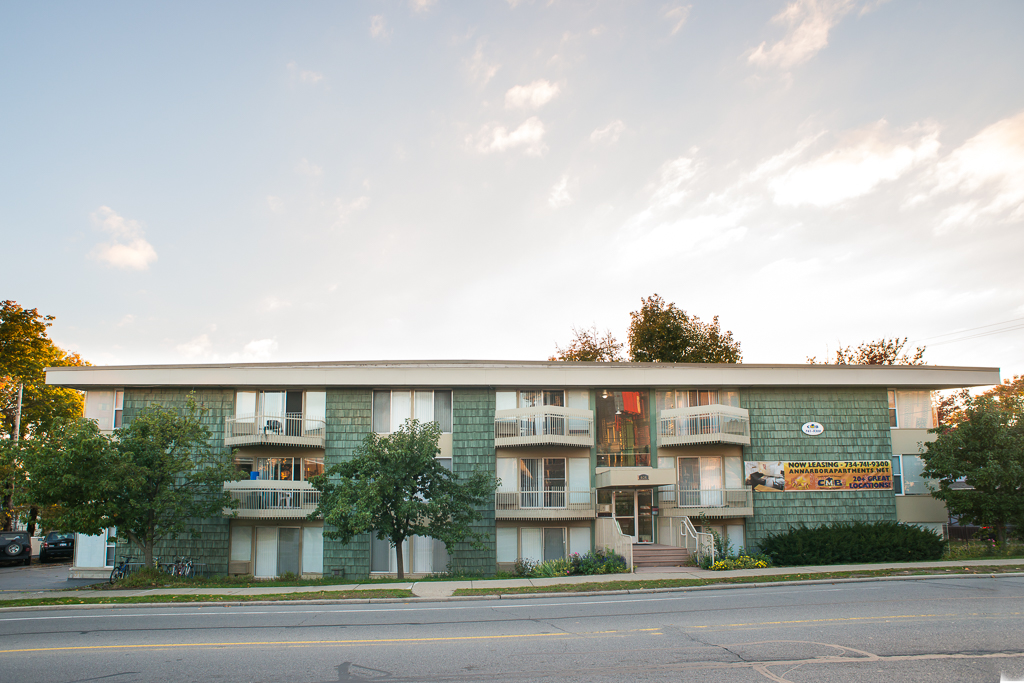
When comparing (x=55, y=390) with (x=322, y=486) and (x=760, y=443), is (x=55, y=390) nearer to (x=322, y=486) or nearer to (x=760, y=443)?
(x=322, y=486)

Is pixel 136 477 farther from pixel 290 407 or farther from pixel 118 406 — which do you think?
pixel 118 406

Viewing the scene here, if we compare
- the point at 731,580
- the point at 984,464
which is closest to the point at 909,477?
the point at 984,464

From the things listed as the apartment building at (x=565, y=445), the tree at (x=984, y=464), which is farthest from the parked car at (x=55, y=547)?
the tree at (x=984, y=464)

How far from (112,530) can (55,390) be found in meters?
27.2

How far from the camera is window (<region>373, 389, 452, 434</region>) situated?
2498cm

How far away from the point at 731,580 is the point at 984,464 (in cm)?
1160

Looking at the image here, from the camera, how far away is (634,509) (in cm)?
2512

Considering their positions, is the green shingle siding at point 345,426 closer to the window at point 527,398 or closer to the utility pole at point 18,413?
the window at point 527,398

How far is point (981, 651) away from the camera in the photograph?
9289mm

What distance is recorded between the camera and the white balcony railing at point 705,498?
24.3m

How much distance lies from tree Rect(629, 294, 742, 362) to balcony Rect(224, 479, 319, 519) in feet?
100

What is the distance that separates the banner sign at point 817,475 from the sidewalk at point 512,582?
404 centimetres

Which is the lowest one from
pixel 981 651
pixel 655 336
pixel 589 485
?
pixel 981 651

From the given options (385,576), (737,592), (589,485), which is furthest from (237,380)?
(737,592)
